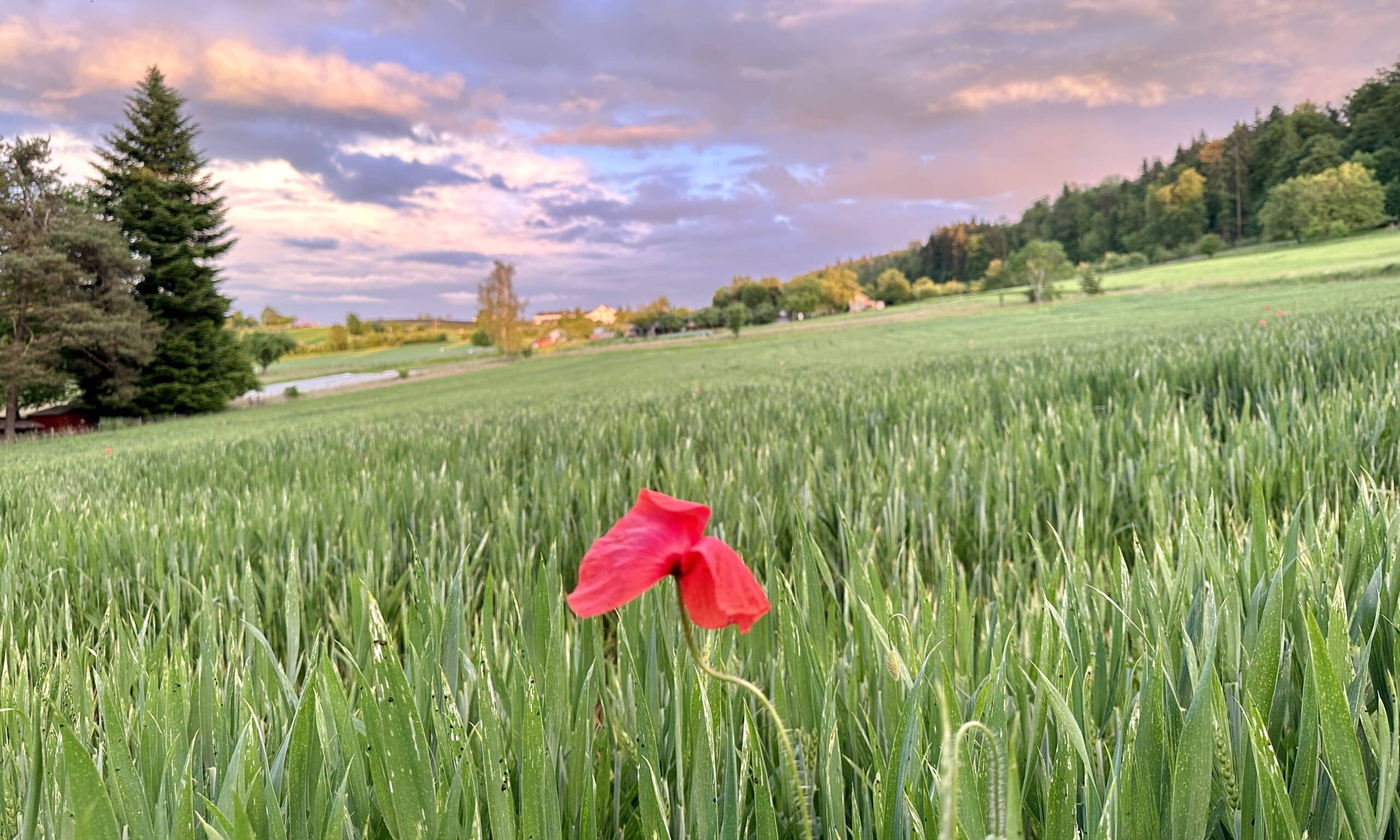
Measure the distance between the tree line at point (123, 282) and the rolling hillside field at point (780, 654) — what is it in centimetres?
2026

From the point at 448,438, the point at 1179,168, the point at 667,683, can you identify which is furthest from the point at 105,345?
the point at 1179,168

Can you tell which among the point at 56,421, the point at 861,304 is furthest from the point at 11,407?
the point at 861,304

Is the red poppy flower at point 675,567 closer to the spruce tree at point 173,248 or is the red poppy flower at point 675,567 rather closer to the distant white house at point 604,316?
the spruce tree at point 173,248

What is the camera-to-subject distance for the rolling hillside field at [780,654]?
58 cm

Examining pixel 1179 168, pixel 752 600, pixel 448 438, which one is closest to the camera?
pixel 752 600

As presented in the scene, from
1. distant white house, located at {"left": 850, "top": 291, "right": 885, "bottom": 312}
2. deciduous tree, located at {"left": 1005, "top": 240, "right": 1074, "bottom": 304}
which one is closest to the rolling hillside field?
Result: deciduous tree, located at {"left": 1005, "top": 240, "right": 1074, "bottom": 304}

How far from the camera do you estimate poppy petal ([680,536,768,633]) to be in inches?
17.6

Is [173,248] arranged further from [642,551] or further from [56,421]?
[642,551]

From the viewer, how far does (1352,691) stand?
0.69 metres

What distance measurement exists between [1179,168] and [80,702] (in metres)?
123

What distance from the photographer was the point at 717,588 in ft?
1.50

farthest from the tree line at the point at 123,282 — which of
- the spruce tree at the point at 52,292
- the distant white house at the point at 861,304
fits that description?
the distant white house at the point at 861,304

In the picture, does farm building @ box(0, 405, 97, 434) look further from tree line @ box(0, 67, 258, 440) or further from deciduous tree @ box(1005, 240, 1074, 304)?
deciduous tree @ box(1005, 240, 1074, 304)

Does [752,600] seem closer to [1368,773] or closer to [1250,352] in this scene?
[1368,773]
